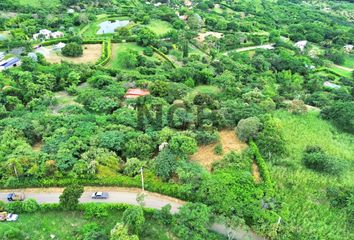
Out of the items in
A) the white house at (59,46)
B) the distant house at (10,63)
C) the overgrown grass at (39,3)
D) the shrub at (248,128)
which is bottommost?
the overgrown grass at (39,3)

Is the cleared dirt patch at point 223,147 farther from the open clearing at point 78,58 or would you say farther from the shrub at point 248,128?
the open clearing at point 78,58

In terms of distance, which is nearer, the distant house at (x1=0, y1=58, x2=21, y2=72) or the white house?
the distant house at (x1=0, y1=58, x2=21, y2=72)

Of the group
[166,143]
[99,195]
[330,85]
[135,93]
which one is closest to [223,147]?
[166,143]

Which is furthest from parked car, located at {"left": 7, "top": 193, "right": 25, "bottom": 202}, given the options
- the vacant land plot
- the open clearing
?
the open clearing

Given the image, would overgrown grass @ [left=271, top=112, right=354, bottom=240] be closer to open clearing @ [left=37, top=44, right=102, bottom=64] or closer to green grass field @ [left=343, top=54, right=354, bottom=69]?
open clearing @ [left=37, top=44, right=102, bottom=64]

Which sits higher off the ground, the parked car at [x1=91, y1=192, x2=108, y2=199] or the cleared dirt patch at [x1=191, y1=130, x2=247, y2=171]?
the cleared dirt patch at [x1=191, y1=130, x2=247, y2=171]

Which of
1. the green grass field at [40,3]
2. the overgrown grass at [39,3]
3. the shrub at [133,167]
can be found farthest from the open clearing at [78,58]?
the shrub at [133,167]

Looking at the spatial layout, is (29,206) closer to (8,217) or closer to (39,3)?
(8,217)
